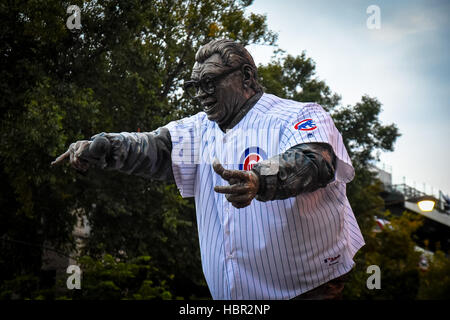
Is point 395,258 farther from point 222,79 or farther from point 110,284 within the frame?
point 222,79

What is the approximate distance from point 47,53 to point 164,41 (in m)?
4.13

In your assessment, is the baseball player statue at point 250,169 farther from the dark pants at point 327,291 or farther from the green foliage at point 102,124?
the green foliage at point 102,124

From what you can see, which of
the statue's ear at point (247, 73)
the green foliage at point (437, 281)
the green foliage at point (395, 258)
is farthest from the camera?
the green foliage at point (395, 258)

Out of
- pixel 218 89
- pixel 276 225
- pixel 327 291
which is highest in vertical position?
pixel 218 89

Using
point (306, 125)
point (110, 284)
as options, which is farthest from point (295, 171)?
point (110, 284)

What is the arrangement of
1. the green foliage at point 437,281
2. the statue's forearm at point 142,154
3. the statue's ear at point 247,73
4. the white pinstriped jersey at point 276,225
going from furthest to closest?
1. the green foliage at point 437,281
2. the statue's ear at point 247,73
3. the statue's forearm at point 142,154
4. the white pinstriped jersey at point 276,225

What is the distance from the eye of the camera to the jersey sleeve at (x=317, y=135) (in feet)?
8.16

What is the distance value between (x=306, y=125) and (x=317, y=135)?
0.13 metres

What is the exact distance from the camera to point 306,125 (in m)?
2.58

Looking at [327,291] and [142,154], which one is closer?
[327,291]

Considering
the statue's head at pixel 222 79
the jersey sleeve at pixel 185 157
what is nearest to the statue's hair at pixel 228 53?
the statue's head at pixel 222 79

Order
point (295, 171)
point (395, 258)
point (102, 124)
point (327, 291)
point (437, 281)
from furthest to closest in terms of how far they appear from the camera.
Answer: point (395, 258), point (437, 281), point (102, 124), point (327, 291), point (295, 171)

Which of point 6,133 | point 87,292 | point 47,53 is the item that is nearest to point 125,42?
point 47,53
